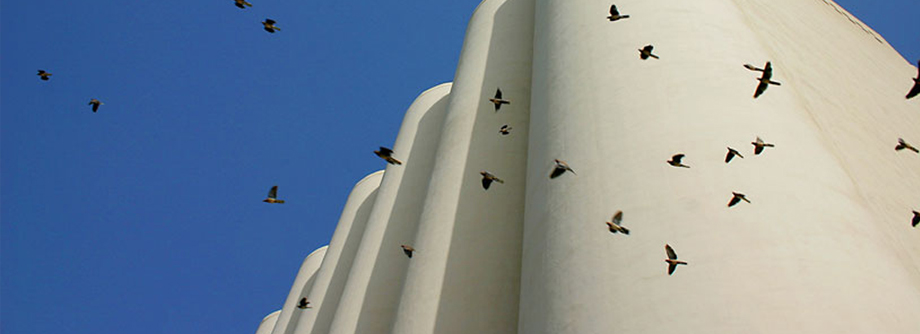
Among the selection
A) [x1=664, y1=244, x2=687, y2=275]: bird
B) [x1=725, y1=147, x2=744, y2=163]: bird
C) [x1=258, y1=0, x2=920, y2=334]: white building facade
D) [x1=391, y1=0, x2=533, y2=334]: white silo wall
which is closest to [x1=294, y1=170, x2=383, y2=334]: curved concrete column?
[x1=258, y1=0, x2=920, y2=334]: white building facade

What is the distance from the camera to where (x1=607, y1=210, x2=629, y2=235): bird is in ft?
22.9

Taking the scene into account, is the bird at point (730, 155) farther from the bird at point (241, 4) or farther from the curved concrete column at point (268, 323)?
the curved concrete column at point (268, 323)

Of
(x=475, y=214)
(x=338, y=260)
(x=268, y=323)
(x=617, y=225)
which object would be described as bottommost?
(x=268, y=323)

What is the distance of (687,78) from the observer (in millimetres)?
9078

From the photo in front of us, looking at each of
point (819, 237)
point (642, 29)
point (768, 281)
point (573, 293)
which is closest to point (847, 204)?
point (819, 237)

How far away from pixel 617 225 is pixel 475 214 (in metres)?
4.57

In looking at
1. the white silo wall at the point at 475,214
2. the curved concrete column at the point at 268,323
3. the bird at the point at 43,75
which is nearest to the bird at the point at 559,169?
the white silo wall at the point at 475,214

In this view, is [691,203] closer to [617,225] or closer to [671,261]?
[617,225]

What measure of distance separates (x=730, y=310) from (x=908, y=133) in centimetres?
1102

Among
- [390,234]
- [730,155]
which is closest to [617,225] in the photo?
[730,155]

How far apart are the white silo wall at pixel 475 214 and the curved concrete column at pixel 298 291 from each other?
837 centimetres

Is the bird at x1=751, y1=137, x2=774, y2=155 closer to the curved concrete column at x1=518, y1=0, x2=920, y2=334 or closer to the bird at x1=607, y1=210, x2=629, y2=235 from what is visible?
the curved concrete column at x1=518, y1=0, x2=920, y2=334

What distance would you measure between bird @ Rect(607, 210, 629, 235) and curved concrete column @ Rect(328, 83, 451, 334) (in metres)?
4.99

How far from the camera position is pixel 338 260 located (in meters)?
20.5
